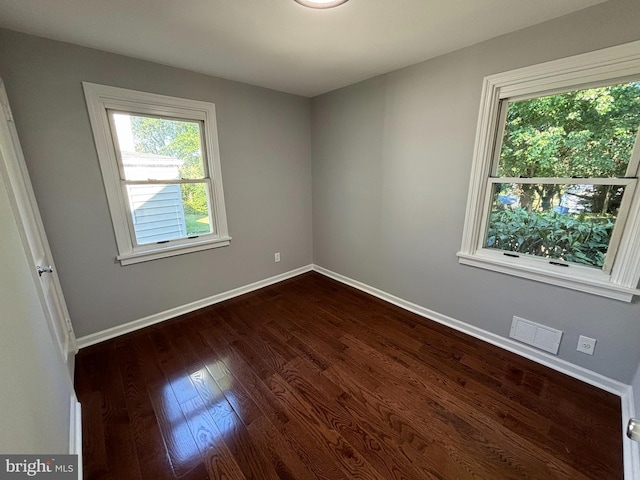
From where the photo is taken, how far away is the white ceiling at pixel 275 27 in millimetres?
1458

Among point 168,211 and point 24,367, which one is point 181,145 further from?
point 24,367

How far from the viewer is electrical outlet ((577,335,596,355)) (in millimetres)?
1720

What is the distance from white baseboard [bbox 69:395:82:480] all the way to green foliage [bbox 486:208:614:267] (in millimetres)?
2958

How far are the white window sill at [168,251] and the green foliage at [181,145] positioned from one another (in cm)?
32

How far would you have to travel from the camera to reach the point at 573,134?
169 cm

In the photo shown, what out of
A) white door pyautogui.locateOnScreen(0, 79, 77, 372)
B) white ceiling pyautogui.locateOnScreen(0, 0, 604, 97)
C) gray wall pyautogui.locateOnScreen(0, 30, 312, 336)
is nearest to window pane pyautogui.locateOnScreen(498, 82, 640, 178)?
white ceiling pyautogui.locateOnScreen(0, 0, 604, 97)

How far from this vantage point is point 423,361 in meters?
1.99

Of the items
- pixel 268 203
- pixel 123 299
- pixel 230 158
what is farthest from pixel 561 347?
pixel 123 299

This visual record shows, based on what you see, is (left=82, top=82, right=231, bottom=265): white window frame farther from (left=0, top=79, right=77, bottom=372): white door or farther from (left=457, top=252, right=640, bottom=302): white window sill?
(left=457, top=252, right=640, bottom=302): white window sill

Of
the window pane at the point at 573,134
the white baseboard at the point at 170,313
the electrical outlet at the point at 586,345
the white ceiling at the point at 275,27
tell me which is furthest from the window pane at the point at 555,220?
the white baseboard at the point at 170,313

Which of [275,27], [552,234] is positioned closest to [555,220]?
[552,234]

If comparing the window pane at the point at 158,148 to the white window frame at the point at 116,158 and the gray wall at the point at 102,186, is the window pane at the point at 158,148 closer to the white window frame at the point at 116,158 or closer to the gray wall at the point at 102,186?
the white window frame at the point at 116,158

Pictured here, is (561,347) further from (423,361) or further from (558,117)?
(558,117)

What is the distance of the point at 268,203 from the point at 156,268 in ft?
4.46
